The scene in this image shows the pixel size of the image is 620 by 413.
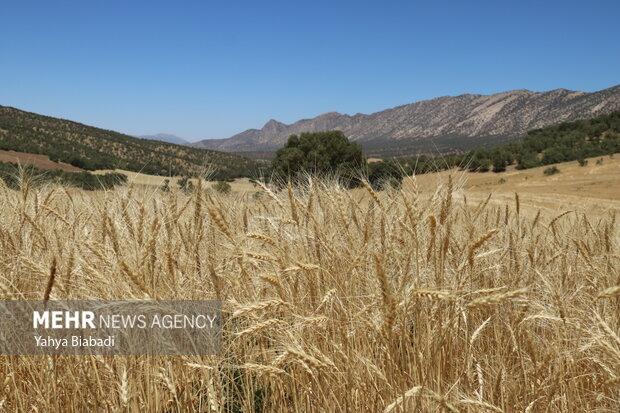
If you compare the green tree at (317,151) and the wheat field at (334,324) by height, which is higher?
the green tree at (317,151)

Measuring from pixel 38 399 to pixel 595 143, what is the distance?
42.8 m

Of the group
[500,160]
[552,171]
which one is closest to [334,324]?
[552,171]

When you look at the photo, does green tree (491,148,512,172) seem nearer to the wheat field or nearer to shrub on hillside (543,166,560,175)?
shrub on hillside (543,166,560,175)

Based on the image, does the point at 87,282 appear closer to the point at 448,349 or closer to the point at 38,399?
the point at 38,399

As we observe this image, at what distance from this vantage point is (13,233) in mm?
2713

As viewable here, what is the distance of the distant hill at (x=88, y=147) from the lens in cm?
4047

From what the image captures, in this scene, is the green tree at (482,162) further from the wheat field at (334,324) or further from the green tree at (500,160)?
the wheat field at (334,324)

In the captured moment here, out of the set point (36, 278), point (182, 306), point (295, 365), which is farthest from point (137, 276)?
point (36, 278)

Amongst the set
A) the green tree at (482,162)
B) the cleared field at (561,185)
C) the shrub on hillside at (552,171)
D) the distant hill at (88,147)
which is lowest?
the cleared field at (561,185)

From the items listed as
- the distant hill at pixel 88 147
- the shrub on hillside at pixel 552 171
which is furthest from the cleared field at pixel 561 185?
the distant hill at pixel 88 147

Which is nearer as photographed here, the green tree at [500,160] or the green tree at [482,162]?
the green tree at [500,160]

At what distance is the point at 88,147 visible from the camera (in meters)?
52.0

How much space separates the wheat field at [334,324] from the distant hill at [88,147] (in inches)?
1391

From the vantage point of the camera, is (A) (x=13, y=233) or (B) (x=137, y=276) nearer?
(B) (x=137, y=276)
